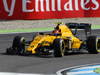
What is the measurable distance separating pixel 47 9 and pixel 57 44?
13734 millimetres

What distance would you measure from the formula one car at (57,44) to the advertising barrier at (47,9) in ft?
37.5

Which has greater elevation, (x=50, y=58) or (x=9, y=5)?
(x=9, y=5)

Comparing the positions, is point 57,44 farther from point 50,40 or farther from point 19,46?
point 19,46

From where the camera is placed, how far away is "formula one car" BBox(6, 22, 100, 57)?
43.0ft

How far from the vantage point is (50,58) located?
1314cm

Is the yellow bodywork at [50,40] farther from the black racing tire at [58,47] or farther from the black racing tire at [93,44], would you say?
the black racing tire at [58,47]

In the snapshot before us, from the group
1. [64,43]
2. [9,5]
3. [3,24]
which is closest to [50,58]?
[64,43]

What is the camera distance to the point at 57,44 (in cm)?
1296

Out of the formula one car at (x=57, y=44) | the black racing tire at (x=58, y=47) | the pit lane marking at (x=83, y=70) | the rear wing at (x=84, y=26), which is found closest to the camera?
the pit lane marking at (x=83, y=70)

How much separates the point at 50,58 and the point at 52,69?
2.35 meters

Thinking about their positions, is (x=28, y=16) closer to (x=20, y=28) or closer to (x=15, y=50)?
(x=20, y=28)

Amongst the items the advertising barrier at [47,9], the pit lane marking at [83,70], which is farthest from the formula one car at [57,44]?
the advertising barrier at [47,9]

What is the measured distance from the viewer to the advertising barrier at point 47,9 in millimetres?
25703

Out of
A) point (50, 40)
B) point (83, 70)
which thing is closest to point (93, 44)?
point (50, 40)
